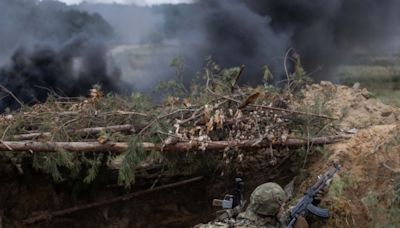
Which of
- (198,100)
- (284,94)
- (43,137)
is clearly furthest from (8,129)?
(284,94)

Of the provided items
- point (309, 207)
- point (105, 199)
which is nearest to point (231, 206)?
point (309, 207)

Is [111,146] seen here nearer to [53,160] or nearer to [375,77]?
[53,160]

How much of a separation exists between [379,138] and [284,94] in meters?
1.32

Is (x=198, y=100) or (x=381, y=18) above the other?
(x=381, y=18)

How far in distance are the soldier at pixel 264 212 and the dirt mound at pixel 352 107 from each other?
85.5 inches

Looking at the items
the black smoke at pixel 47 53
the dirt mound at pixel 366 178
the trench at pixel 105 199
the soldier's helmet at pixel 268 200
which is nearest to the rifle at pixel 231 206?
the soldier's helmet at pixel 268 200

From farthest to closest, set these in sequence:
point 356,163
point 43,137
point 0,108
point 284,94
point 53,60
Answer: point 53,60 → point 0,108 → point 284,94 → point 43,137 → point 356,163

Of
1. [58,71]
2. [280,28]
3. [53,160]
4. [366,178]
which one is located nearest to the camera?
[366,178]

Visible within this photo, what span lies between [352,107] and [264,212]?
372cm

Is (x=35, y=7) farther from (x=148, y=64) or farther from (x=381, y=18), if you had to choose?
(x=381, y=18)

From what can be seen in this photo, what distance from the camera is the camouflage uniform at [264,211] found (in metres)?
5.22

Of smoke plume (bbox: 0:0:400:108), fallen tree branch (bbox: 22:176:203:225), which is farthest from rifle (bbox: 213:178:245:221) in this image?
smoke plume (bbox: 0:0:400:108)

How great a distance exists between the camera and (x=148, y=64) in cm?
1541

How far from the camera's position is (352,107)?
8477 millimetres
